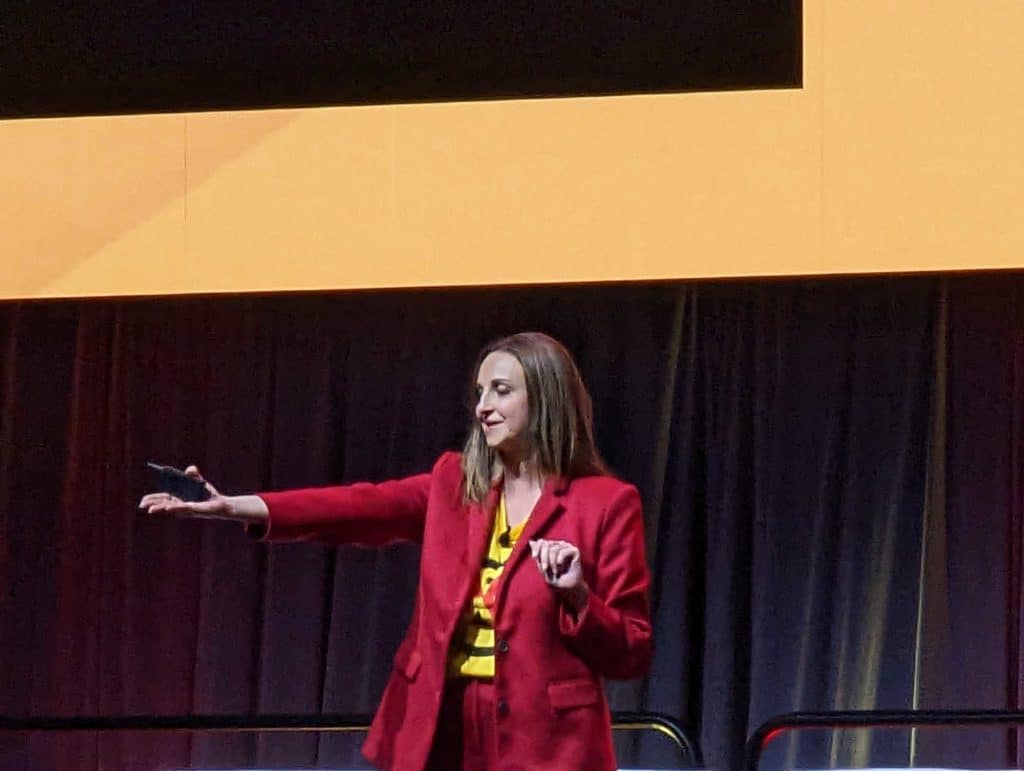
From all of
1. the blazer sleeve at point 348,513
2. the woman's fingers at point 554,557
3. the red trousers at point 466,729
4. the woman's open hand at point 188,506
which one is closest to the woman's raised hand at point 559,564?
the woman's fingers at point 554,557

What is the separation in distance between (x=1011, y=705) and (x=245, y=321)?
2.55 m

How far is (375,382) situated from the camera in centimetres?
497

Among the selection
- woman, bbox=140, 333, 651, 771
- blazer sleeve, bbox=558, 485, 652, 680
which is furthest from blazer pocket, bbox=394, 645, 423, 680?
blazer sleeve, bbox=558, 485, 652, 680

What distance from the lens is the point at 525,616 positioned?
2736mm

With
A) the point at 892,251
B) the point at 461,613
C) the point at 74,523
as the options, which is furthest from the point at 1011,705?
the point at 74,523

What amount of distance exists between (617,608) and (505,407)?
406mm

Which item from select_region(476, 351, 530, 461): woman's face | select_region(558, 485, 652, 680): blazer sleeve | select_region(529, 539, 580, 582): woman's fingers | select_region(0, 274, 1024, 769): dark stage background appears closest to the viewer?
select_region(529, 539, 580, 582): woman's fingers

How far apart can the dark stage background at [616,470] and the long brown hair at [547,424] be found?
1.81 m

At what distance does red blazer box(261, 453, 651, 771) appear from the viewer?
8.90 feet

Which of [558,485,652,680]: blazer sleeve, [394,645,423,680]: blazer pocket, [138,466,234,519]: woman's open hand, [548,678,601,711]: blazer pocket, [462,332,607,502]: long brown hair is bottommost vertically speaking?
[548,678,601,711]: blazer pocket

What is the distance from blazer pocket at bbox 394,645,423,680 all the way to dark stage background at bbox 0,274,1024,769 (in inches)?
76.9

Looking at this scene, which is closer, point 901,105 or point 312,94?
point 901,105

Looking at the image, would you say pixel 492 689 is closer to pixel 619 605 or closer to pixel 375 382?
pixel 619 605

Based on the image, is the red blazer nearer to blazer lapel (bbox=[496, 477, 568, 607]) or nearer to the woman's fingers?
blazer lapel (bbox=[496, 477, 568, 607])
